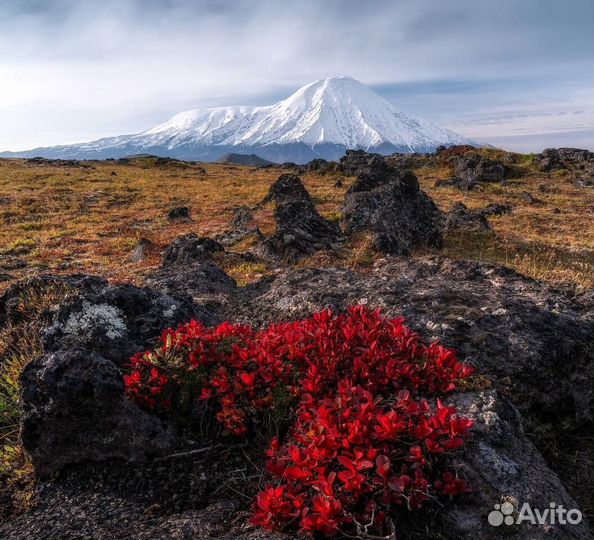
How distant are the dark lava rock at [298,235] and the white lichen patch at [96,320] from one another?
9933mm

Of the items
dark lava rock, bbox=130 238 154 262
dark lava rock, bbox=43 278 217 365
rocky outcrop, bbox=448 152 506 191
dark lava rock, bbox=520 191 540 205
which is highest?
rocky outcrop, bbox=448 152 506 191

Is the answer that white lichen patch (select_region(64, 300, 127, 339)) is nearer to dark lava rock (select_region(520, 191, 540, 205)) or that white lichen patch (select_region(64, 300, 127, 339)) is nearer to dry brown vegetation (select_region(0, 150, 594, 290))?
dry brown vegetation (select_region(0, 150, 594, 290))

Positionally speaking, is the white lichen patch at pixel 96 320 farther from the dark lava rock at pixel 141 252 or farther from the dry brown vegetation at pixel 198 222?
the dark lava rock at pixel 141 252

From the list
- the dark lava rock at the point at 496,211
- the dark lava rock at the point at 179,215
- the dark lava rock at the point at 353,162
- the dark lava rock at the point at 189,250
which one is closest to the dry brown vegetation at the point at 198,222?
the dark lava rock at the point at 179,215

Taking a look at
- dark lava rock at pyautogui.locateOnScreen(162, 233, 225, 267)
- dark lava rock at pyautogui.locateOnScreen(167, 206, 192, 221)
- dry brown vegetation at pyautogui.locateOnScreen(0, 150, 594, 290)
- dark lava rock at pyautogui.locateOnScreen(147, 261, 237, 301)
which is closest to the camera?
dark lava rock at pyautogui.locateOnScreen(147, 261, 237, 301)

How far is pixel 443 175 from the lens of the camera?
178 ft

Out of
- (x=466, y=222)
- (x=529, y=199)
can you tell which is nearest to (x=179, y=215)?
(x=466, y=222)

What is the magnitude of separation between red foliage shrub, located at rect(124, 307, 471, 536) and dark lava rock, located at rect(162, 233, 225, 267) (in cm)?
1060

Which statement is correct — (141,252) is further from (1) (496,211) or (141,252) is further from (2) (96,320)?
(1) (496,211)

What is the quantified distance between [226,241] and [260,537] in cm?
1930

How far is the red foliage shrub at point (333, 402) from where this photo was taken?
317 centimetres

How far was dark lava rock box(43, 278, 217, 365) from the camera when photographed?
18.8ft

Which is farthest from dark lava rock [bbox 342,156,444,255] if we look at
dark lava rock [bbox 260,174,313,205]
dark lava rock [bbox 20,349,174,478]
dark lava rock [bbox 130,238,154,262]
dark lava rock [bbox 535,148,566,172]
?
dark lava rock [bbox 535,148,566,172]

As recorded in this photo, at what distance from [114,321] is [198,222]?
24633 millimetres
